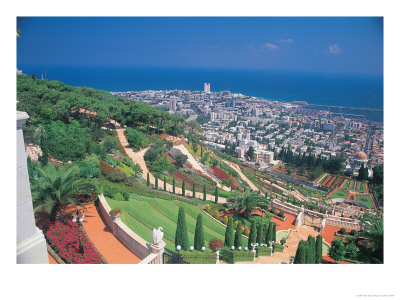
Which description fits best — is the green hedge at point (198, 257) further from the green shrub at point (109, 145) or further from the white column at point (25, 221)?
the green shrub at point (109, 145)

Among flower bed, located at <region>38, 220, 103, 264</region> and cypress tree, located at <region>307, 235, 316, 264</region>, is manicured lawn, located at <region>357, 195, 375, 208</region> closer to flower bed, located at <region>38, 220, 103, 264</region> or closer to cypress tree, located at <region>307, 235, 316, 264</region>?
cypress tree, located at <region>307, 235, 316, 264</region>

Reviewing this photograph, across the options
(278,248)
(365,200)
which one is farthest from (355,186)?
(278,248)

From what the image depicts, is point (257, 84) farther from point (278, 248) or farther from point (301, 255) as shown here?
point (301, 255)

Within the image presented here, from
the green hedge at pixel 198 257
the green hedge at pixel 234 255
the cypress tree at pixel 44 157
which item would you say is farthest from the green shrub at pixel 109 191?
the green hedge at pixel 234 255

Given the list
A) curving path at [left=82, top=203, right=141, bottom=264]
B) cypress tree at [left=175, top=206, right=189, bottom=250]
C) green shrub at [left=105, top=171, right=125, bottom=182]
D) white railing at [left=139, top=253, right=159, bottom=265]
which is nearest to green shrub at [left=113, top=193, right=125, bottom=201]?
curving path at [left=82, top=203, right=141, bottom=264]

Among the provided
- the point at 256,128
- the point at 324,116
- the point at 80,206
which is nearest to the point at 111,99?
the point at 80,206
